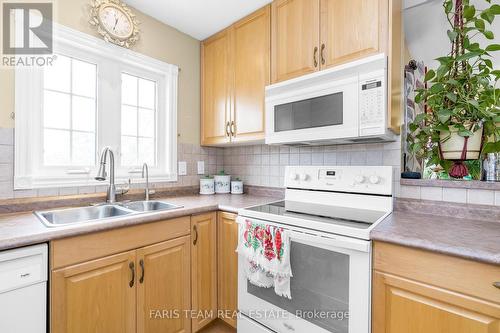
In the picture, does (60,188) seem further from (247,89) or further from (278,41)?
(278,41)

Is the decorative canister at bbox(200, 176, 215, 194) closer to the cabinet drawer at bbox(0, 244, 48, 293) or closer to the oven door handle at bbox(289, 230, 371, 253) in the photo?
the oven door handle at bbox(289, 230, 371, 253)

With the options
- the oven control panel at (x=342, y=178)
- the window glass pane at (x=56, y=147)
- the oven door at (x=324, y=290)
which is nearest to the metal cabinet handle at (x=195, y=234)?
the oven door at (x=324, y=290)

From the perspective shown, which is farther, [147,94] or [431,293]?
[147,94]

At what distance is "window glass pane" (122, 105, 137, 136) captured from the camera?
6.36ft

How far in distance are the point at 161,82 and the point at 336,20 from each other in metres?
1.47

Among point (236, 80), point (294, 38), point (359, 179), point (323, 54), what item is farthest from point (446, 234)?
point (236, 80)

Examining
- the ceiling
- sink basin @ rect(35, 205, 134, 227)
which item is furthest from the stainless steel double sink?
the ceiling

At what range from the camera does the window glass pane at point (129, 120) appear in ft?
6.36

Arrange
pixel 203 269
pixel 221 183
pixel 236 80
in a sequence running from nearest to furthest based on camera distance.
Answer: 1. pixel 203 269
2. pixel 236 80
3. pixel 221 183

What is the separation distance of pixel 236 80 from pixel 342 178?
1.16 meters

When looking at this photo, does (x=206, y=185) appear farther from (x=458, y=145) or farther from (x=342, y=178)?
(x=458, y=145)

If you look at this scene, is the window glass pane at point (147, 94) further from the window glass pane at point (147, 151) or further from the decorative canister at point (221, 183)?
the decorative canister at point (221, 183)

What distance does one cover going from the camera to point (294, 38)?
1681 millimetres

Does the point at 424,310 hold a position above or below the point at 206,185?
below
